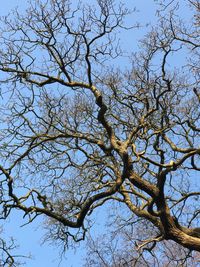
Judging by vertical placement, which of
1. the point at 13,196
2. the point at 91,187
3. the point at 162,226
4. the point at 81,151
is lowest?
the point at 162,226

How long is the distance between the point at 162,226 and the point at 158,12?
4.20m

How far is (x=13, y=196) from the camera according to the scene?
9.20 metres

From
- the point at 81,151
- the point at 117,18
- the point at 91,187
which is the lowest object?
the point at 91,187

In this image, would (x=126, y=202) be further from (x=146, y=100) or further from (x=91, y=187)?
(x=146, y=100)

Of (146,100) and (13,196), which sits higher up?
(146,100)

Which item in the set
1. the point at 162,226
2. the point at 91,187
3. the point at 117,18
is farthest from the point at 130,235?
the point at 117,18

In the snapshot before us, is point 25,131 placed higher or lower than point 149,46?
lower

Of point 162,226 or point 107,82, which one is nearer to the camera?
point 162,226

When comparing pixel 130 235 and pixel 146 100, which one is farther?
pixel 130 235

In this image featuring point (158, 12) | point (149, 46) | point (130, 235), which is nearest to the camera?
point (158, 12)

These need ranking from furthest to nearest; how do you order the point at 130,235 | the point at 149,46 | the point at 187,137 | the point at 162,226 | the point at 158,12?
the point at 130,235 → the point at 187,137 → the point at 149,46 → the point at 162,226 → the point at 158,12

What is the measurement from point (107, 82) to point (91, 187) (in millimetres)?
2569

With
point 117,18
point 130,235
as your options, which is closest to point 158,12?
point 117,18

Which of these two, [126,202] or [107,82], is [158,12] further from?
[126,202]
